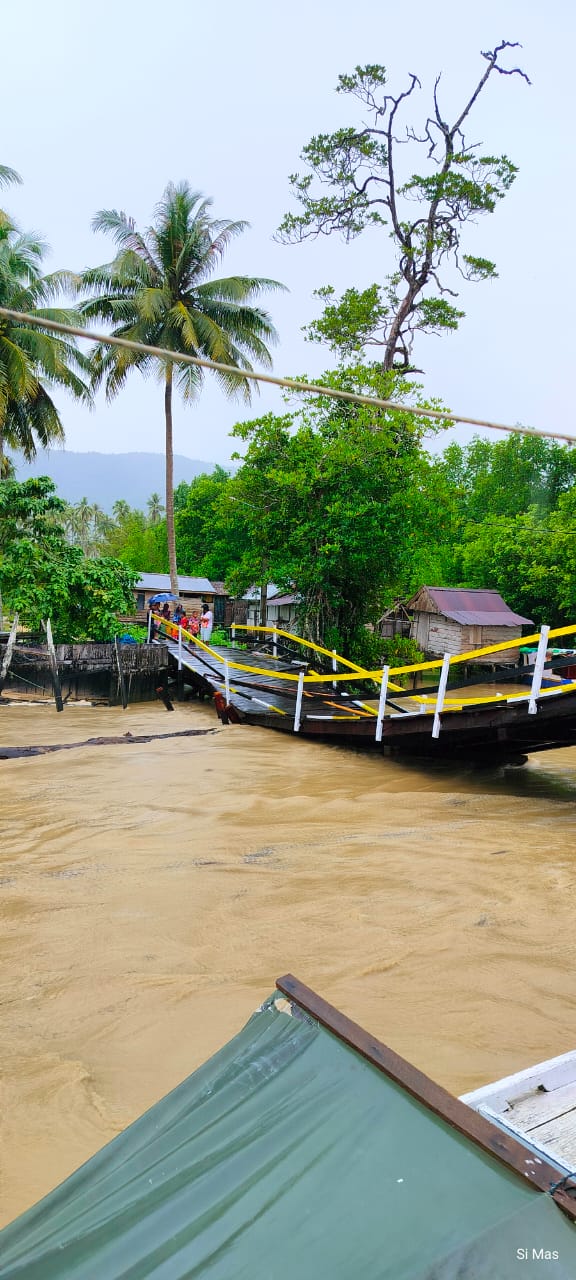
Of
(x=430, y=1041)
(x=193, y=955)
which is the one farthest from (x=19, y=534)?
(x=430, y=1041)

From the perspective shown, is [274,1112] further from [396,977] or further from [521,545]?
[521,545]

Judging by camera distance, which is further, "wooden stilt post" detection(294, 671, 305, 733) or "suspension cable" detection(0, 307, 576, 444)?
"wooden stilt post" detection(294, 671, 305, 733)

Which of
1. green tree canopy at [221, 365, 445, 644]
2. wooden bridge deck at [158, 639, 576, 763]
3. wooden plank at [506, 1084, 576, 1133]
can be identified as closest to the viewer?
wooden plank at [506, 1084, 576, 1133]

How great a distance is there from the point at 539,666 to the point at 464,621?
76.7 ft

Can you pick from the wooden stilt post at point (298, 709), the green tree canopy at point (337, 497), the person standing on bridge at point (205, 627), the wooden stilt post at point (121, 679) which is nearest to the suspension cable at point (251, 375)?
the wooden stilt post at point (298, 709)

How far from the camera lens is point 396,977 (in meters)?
4.69

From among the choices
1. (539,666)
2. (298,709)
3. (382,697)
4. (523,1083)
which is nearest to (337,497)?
(298,709)

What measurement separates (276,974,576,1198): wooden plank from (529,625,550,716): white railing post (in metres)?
6.49

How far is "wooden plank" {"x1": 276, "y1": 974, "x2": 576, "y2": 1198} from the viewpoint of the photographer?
5.60 feet

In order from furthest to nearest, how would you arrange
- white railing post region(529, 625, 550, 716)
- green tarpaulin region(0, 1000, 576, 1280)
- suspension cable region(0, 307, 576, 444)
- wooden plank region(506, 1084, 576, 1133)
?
white railing post region(529, 625, 550, 716) < suspension cable region(0, 307, 576, 444) < wooden plank region(506, 1084, 576, 1133) < green tarpaulin region(0, 1000, 576, 1280)

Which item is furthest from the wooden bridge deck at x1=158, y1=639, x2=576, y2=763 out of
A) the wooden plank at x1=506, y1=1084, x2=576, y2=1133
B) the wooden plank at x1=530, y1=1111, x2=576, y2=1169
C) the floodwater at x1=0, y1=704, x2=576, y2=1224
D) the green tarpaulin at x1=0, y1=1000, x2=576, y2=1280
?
the green tarpaulin at x1=0, y1=1000, x2=576, y2=1280

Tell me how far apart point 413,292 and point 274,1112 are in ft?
82.6

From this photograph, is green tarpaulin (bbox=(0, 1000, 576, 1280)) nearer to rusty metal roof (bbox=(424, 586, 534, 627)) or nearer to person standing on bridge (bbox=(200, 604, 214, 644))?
person standing on bridge (bbox=(200, 604, 214, 644))

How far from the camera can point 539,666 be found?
28.2 feet
